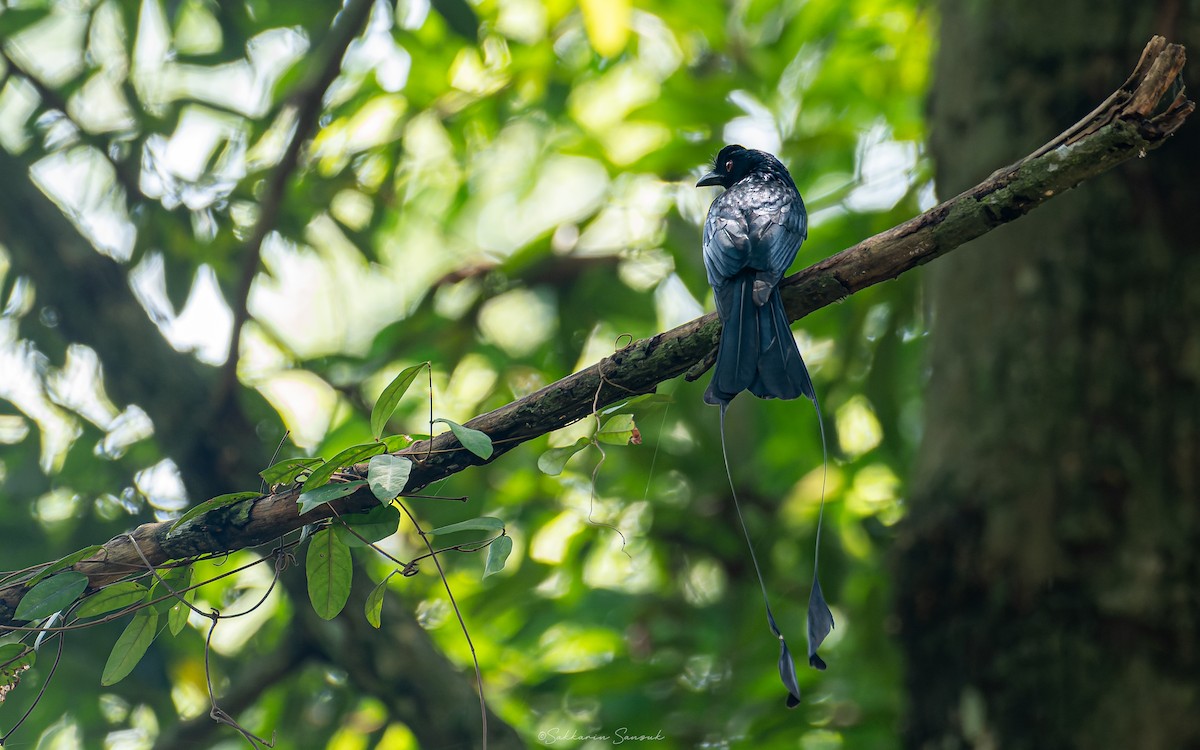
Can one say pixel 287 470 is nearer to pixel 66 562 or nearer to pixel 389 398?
pixel 389 398

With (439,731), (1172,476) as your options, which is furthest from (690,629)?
(1172,476)

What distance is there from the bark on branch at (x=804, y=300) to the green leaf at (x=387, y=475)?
0.11m

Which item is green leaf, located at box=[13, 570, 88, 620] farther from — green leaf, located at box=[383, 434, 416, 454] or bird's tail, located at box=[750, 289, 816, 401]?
bird's tail, located at box=[750, 289, 816, 401]

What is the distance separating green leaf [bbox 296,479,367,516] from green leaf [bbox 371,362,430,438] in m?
0.14

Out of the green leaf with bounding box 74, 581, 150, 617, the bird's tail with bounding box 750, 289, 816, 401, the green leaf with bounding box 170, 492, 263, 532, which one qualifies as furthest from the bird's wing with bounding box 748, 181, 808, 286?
the green leaf with bounding box 74, 581, 150, 617

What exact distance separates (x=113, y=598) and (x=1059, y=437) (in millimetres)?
2893

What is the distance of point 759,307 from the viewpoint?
2068 millimetres

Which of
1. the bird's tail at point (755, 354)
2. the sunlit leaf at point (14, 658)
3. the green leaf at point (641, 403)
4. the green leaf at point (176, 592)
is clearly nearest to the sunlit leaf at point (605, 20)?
the bird's tail at point (755, 354)

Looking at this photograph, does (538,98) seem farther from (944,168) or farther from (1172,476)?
(1172,476)

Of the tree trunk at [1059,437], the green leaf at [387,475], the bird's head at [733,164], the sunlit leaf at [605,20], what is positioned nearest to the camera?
the green leaf at [387,475]

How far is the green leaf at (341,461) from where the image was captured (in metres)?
1.69

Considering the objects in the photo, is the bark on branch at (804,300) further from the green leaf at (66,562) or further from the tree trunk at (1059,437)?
the tree trunk at (1059,437)

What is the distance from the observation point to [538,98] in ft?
16.4

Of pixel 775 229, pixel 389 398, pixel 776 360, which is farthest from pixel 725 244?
pixel 389 398
